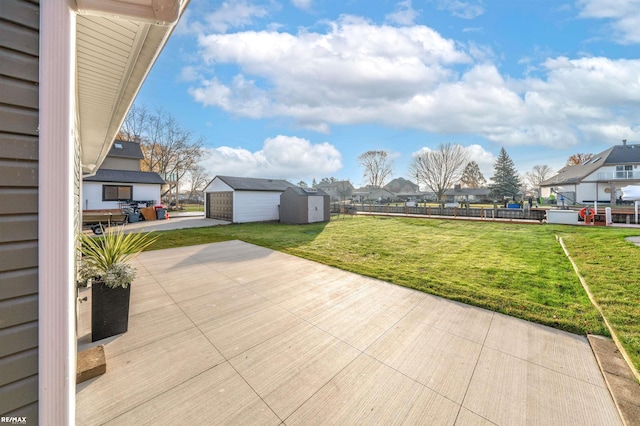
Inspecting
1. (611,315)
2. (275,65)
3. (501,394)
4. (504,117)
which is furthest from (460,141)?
(501,394)

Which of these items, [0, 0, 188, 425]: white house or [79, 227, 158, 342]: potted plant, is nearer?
[0, 0, 188, 425]: white house

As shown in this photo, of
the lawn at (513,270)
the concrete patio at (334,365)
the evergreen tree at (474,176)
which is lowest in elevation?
the concrete patio at (334,365)

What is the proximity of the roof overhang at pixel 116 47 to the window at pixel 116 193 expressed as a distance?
15059 mm

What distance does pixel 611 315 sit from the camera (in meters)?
3.24

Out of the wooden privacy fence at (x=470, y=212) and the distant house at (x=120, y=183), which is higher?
the distant house at (x=120, y=183)

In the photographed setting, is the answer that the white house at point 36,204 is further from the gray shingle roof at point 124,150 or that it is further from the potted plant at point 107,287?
the gray shingle roof at point 124,150

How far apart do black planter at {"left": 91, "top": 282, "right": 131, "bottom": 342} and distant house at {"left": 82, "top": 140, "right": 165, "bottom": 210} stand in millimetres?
15593

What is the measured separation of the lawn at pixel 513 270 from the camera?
3398mm

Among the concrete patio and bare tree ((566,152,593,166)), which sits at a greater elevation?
bare tree ((566,152,593,166))

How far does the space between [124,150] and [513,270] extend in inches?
993

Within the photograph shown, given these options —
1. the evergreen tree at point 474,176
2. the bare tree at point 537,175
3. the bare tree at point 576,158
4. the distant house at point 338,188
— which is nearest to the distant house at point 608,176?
the bare tree at point 576,158

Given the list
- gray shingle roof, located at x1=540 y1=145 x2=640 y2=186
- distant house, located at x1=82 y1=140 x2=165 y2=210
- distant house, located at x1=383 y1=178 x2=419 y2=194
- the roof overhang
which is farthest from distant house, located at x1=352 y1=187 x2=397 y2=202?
the roof overhang

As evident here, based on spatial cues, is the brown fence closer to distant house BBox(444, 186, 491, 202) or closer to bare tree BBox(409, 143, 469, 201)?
bare tree BBox(409, 143, 469, 201)

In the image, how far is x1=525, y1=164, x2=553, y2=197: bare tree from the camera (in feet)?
160
